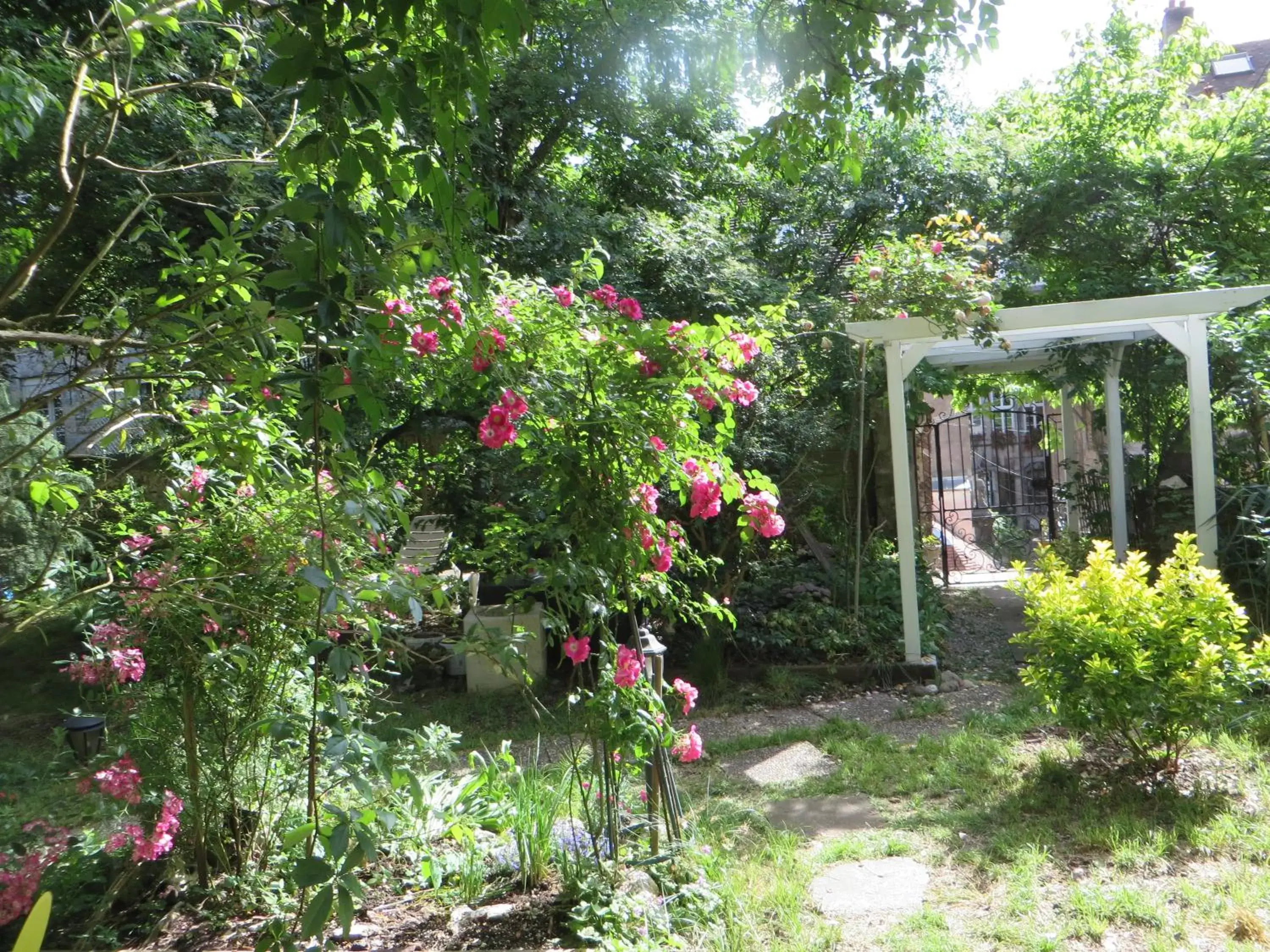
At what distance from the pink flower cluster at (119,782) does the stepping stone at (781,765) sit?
8.72 ft

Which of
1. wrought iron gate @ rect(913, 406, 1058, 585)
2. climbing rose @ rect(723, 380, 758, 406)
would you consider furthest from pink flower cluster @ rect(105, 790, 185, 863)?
wrought iron gate @ rect(913, 406, 1058, 585)

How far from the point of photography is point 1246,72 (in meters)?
20.6

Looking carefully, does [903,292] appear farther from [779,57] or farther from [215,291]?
[215,291]

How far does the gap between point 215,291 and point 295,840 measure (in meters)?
1.32

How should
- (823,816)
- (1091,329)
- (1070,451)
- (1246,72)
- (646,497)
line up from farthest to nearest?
(1246,72), (1070,451), (1091,329), (823,816), (646,497)

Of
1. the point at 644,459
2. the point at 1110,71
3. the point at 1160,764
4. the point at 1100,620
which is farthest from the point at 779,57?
the point at 1110,71

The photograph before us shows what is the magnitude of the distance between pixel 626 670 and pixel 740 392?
3.18 ft

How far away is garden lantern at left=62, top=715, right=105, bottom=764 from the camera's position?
4.43m

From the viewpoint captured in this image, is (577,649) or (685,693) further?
(685,693)

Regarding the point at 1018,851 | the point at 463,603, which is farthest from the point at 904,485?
the point at 463,603

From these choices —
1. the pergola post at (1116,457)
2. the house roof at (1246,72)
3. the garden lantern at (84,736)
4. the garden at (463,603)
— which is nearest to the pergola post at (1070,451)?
the pergola post at (1116,457)

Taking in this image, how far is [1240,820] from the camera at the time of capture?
3393 mm

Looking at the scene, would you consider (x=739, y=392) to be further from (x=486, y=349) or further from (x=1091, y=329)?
(x=1091, y=329)

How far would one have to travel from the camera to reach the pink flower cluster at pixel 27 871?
2.74 meters
